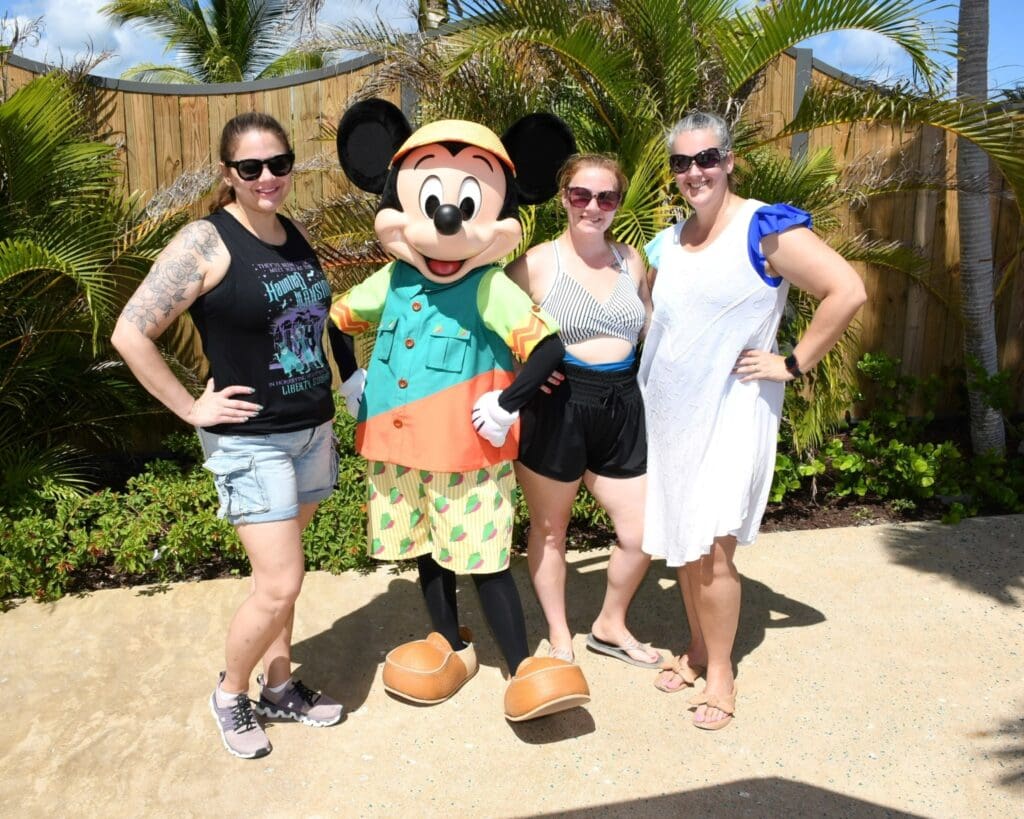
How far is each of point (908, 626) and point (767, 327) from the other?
1630 mm

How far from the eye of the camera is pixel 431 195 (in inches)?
109

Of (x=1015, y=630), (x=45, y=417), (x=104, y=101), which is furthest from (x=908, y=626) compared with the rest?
(x=104, y=101)

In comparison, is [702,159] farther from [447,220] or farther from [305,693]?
[305,693]

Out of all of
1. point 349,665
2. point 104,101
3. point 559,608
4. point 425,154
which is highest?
point 104,101

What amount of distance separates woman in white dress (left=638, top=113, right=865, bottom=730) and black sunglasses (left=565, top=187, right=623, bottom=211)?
0.22m

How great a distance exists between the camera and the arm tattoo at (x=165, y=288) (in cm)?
250

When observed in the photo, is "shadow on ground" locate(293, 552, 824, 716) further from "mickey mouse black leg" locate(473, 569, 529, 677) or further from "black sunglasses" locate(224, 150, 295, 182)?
"black sunglasses" locate(224, 150, 295, 182)

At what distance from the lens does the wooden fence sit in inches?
204

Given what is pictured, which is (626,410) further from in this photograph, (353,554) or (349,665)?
(353,554)

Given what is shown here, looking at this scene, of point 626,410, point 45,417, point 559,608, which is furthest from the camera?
point 45,417

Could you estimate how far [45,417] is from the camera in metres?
4.94

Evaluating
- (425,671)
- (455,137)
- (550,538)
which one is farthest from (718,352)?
(425,671)

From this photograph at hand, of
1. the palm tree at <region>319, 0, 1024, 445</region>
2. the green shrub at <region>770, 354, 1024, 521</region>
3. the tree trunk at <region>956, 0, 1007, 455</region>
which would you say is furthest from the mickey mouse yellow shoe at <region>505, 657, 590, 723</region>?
the tree trunk at <region>956, 0, 1007, 455</region>

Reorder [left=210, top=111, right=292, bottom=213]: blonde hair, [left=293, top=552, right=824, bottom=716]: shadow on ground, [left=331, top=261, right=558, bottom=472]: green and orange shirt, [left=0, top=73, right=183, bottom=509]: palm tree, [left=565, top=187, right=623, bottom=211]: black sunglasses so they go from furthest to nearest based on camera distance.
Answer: [left=0, top=73, right=183, bottom=509]: palm tree, [left=293, top=552, right=824, bottom=716]: shadow on ground, [left=565, top=187, right=623, bottom=211]: black sunglasses, [left=331, top=261, right=558, bottom=472]: green and orange shirt, [left=210, top=111, right=292, bottom=213]: blonde hair
